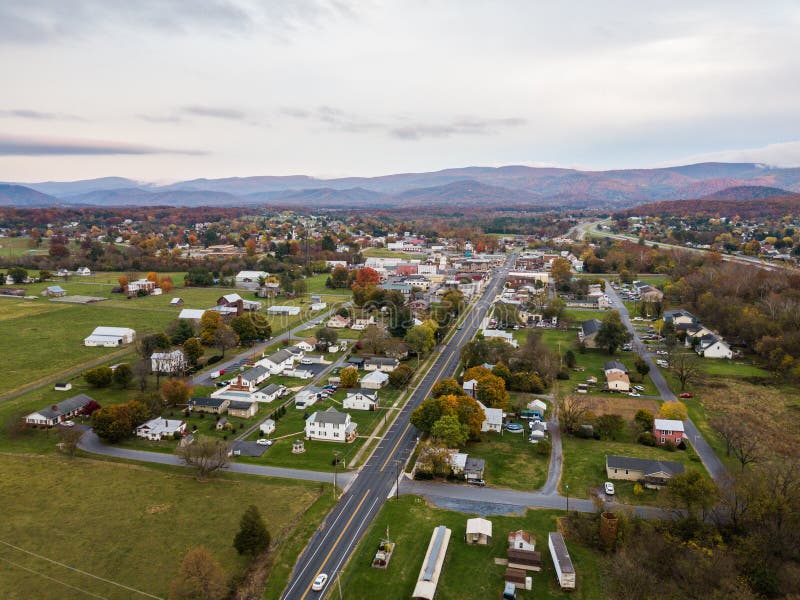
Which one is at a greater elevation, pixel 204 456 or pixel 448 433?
pixel 204 456

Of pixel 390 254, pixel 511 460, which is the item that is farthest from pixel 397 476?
pixel 390 254

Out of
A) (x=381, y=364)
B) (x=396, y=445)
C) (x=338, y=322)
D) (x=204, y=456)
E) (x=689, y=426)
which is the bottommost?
(x=338, y=322)

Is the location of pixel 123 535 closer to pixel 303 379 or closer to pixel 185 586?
pixel 185 586

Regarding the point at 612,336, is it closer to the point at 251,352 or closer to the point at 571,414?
the point at 571,414

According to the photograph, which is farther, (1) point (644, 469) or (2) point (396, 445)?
(2) point (396, 445)

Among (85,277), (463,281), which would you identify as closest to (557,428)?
(463,281)
